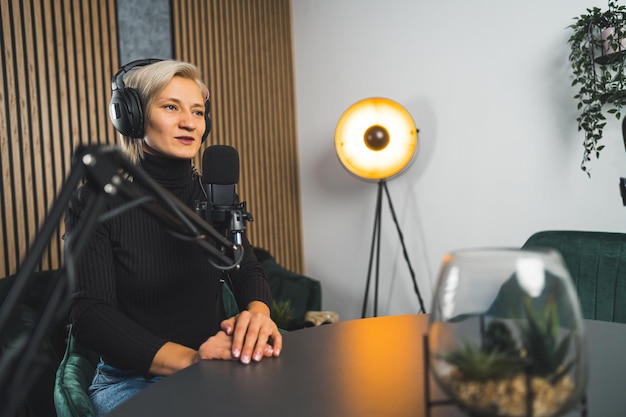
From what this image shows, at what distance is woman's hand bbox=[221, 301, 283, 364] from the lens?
106 cm

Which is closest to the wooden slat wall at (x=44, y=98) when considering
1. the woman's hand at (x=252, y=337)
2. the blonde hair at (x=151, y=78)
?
the blonde hair at (x=151, y=78)

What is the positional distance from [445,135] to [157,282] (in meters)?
2.12

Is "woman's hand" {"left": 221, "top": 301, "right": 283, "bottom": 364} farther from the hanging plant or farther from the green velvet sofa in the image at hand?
the hanging plant

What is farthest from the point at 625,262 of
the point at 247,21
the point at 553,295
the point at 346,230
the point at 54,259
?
the point at 247,21

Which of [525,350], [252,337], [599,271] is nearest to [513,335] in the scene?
[525,350]

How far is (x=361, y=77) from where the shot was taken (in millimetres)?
3506

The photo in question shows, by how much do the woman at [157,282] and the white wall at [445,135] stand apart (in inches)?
70.2

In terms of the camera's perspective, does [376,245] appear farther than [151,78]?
Yes

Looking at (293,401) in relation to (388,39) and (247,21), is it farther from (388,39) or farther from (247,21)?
(247,21)

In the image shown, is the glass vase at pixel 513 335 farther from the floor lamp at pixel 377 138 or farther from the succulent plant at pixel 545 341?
the floor lamp at pixel 377 138

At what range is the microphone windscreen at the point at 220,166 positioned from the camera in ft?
3.78

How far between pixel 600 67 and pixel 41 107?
94.2 inches

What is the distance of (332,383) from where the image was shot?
2.90 feet

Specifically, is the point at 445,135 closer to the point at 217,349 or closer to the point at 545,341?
the point at 217,349
